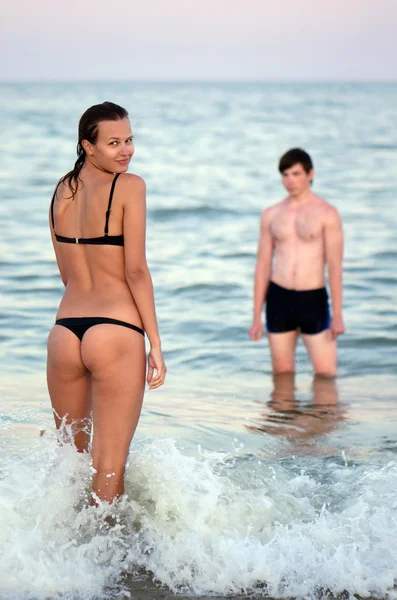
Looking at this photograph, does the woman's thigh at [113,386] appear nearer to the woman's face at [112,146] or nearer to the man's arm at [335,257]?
the woman's face at [112,146]

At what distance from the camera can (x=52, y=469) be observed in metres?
3.89

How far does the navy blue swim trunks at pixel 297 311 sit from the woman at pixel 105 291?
3.27 metres

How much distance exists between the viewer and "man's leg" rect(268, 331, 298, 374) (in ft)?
22.6

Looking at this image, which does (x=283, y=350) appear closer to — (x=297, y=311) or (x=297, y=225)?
(x=297, y=311)

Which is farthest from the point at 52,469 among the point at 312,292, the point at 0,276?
the point at 0,276

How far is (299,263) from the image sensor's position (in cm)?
676

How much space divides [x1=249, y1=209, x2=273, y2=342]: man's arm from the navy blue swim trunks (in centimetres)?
9

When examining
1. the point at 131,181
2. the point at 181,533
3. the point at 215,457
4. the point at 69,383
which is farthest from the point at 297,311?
the point at 131,181

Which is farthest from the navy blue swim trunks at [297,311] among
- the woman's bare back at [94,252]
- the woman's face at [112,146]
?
the woman's face at [112,146]

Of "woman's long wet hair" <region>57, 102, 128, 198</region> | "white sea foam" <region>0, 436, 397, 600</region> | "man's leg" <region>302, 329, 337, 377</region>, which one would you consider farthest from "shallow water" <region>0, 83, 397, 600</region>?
"woman's long wet hair" <region>57, 102, 128, 198</region>

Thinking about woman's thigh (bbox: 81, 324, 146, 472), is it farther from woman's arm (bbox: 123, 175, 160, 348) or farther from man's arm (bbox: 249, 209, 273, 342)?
man's arm (bbox: 249, 209, 273, 342)

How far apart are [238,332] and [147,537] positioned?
5310 millimetres

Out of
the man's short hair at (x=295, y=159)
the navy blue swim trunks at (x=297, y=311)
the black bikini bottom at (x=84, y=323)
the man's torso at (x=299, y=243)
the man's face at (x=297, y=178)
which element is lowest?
the navy blue swim trunks at (x=297, y=311)

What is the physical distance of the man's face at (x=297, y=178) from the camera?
6594 millimetres
